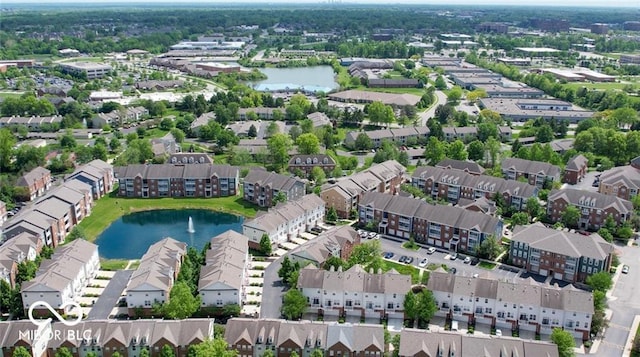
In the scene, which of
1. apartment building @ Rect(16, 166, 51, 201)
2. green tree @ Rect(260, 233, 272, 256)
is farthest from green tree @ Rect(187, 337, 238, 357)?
apartment building @ Rect(16, 166, 51, 201)

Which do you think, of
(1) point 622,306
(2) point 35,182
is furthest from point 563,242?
(2) point 35,182

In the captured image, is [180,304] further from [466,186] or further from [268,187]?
[466,186]

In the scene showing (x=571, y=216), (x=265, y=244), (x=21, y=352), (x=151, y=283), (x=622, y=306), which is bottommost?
(x=622, y=306)

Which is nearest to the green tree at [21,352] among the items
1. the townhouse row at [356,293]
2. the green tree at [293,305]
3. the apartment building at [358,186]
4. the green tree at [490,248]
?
the green tree at [293,305]

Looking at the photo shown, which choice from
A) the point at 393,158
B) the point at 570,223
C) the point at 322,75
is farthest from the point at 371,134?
the point at 322,75

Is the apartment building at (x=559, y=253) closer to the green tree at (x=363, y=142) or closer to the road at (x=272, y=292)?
the road at (x=272, y=292)

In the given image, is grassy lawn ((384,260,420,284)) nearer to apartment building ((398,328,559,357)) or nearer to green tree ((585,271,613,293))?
apartment building ((398,328,559,357))
